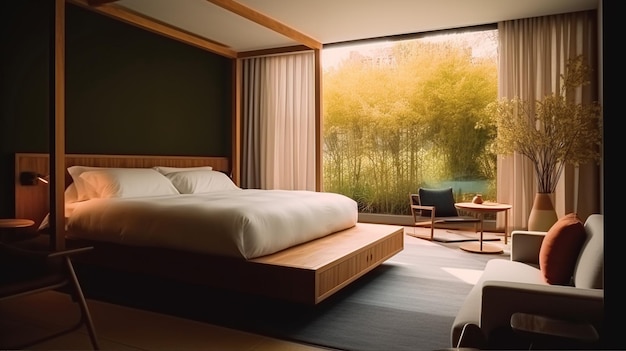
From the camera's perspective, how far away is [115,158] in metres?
4.67

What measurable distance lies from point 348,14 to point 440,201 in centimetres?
238

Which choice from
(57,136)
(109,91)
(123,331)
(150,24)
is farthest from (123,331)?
(150,24)

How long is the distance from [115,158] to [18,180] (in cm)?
105

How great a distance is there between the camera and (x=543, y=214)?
430 centimetres

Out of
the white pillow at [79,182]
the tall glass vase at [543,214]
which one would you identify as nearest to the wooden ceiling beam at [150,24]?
the white pillow at [79,182]

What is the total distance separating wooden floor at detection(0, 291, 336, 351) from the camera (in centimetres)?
230

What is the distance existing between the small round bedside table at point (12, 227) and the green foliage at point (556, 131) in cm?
440

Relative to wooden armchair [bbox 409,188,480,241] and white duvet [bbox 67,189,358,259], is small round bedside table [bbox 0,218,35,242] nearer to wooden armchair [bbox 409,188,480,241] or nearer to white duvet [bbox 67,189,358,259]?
white duvet [bbox 67,189,358,259]

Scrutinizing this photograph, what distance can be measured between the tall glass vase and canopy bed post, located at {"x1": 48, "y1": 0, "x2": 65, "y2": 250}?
4.06 m

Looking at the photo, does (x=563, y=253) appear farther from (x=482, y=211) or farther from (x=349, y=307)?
(x=482, y=211)

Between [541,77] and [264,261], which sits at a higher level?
[541,77]

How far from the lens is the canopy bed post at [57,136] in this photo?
125 inches

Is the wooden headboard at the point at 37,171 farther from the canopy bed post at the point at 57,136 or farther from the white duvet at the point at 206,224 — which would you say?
the canopy bed post at the point at 57,136

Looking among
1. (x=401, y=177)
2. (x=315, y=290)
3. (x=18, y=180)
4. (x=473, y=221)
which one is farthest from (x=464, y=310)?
(x=401, y=177)
